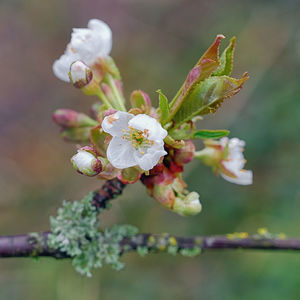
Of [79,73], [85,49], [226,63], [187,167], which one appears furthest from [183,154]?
[187,167]

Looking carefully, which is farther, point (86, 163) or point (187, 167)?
point (187, 167)

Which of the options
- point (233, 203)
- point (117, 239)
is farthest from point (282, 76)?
point (117, 239)

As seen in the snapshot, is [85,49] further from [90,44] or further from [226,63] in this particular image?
[226,63]

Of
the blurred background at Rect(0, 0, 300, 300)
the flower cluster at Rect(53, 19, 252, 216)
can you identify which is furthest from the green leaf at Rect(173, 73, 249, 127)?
the blurred background at Rect(0, 0, 300, 300)

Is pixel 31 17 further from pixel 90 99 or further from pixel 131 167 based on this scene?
pixel 131 167

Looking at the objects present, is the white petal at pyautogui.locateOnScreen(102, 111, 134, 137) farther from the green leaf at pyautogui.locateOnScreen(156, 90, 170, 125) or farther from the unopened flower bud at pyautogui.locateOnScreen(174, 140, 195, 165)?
the unopened flower bud at pyautogui.locateOnScreen(174, 140, 195, 165)

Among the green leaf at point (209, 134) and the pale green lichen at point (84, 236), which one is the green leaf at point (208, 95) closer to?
the green leaf at point (209, 134)
